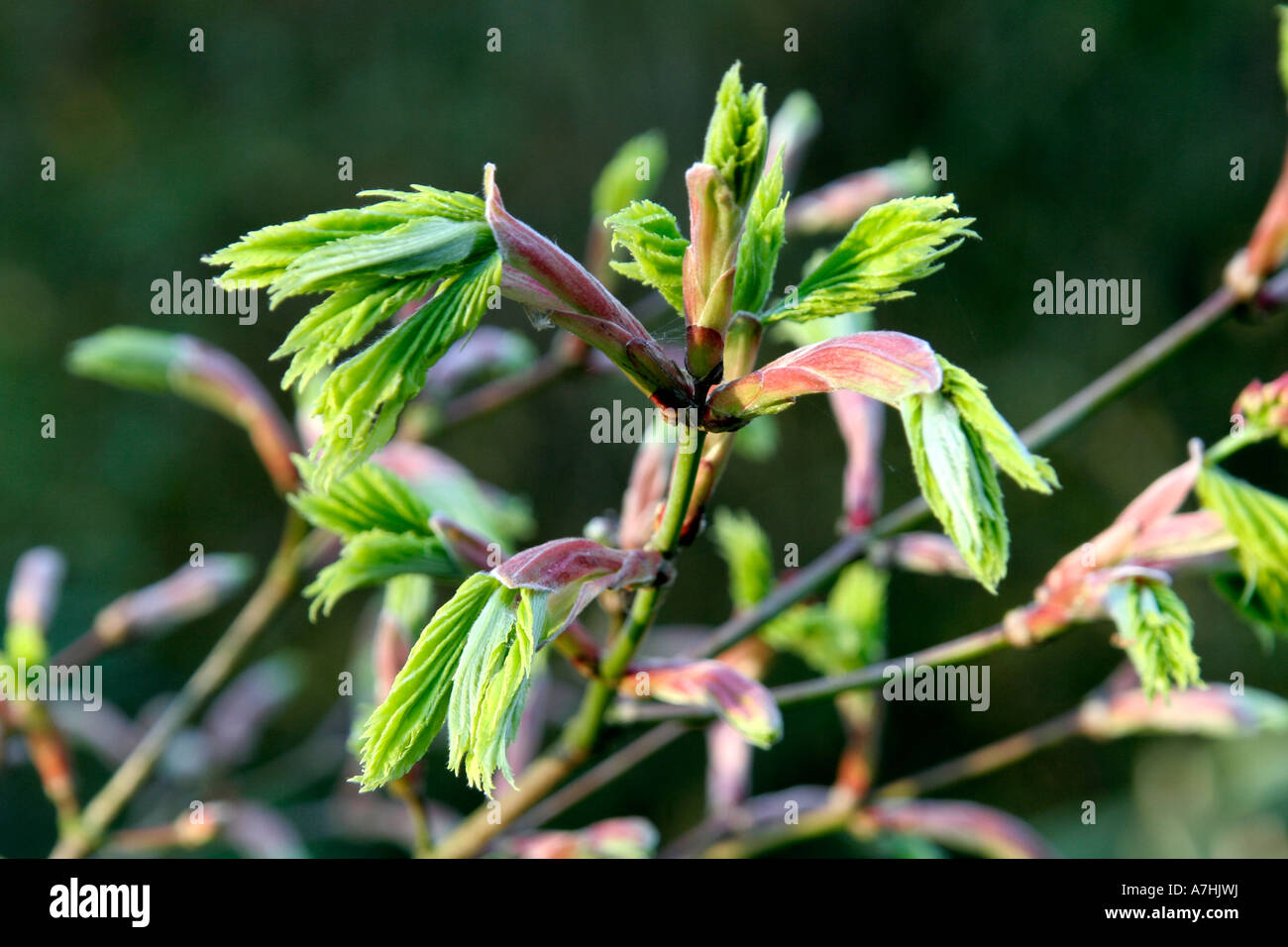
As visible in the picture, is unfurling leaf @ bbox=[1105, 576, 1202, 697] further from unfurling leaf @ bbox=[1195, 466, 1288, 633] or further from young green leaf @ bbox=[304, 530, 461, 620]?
young green leaf @ bbox=[304, 530, 461, 620]

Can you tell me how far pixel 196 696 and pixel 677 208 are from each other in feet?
4.05

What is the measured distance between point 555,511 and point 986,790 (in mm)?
986

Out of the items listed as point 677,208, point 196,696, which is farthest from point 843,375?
point 677,208

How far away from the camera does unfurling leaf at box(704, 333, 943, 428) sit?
32cm

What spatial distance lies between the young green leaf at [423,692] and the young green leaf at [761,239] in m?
0.13

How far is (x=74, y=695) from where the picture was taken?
923 mm

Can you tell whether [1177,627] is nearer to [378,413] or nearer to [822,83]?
[378,413]

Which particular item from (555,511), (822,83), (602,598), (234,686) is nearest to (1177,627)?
(602,598)

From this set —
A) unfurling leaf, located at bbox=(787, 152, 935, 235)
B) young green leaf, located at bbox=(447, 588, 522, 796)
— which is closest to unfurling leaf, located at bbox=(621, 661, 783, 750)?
young green leaf, located at bbox=(447, 588, 522, 796)

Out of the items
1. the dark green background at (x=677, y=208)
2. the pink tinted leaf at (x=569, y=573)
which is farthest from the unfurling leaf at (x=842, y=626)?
the dark green background at (x=677, y=208)

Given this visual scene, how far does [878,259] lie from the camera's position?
1.16 ft

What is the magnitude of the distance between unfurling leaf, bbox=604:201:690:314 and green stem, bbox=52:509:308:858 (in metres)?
0.37

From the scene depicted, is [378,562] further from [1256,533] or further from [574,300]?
[1256,533]

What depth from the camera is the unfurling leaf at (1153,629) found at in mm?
413
